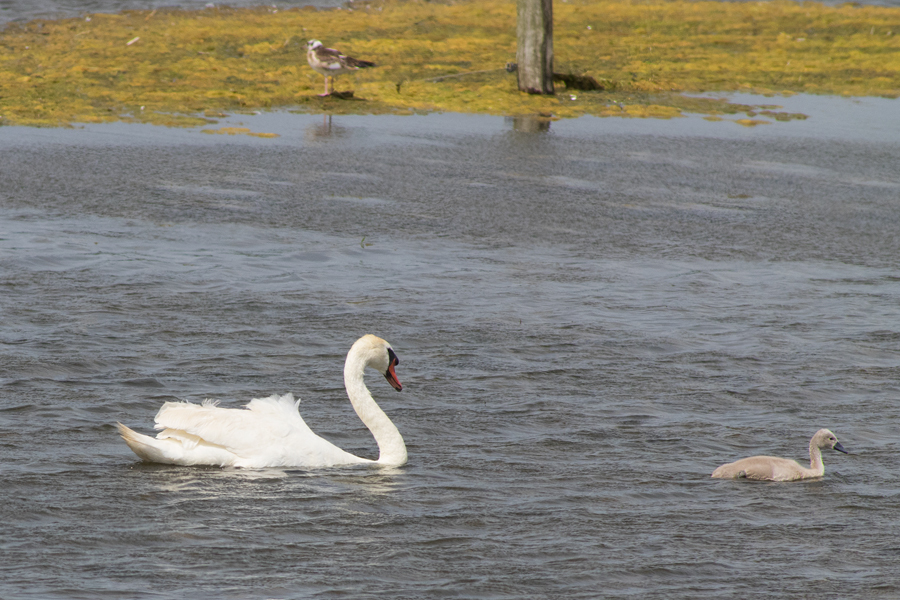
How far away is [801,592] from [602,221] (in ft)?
24.4

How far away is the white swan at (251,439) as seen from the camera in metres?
5.96

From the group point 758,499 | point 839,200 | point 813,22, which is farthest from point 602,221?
point 813,22

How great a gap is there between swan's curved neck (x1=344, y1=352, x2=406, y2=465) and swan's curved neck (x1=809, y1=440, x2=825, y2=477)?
7.03ft

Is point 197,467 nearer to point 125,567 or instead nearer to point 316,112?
point 125,567

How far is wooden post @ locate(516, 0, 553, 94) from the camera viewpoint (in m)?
18.0

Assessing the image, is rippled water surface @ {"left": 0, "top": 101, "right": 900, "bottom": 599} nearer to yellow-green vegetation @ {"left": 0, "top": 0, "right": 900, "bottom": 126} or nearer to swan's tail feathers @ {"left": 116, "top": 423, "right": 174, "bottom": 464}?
swan's tail feathers @ {"left": 116, "top": 423, "right": 174, "bottom": 464}

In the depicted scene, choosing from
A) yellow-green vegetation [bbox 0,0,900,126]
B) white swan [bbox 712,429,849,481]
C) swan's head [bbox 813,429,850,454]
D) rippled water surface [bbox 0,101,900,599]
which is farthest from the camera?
yellow-green vegetation [bbox 0,0,900,126]

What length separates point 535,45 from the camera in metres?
18.2

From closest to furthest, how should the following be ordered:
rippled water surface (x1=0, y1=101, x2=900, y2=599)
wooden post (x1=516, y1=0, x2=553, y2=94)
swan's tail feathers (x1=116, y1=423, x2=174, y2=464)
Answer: rippled water surface (x1=0, y1=101, x2=900, y2=599) → swan's tail feathers (x1=116, y1=423, x2=174, y2=464) → wooden post (x1=516, y1=0, x2=553, y2=94)

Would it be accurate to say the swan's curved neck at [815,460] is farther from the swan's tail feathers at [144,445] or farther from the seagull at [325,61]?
the seagull at [325,61]

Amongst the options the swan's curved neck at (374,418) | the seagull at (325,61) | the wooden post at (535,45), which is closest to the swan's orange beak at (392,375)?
the swan's curved neck at (374,418)

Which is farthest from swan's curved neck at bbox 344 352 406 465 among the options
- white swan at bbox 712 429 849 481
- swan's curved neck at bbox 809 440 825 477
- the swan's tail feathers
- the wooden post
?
the wooden post

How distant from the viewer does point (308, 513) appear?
17.5 feet

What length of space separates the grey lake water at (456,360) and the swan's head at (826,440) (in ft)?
0.39
